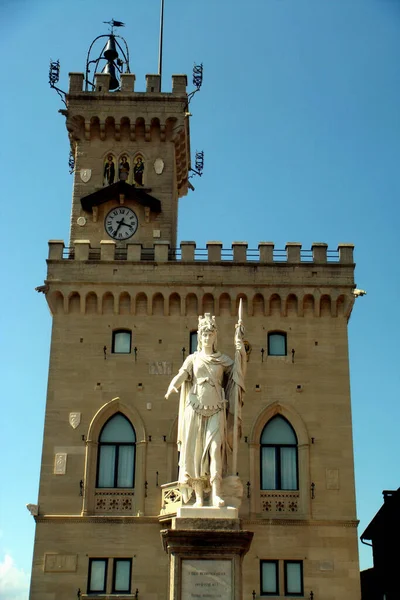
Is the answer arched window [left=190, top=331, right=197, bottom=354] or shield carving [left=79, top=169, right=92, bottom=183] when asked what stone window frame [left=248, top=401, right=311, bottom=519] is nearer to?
arched window [left=190, top=331, right=197, bottom=354]

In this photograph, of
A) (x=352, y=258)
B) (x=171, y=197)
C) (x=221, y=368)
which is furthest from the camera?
(x=171, y=197)

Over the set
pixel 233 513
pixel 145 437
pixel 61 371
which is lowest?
pixel 233 513

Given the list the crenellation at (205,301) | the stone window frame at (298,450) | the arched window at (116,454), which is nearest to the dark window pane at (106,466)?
the arched window at (116,454)

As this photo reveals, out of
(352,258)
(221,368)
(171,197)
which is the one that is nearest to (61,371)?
(171,197)

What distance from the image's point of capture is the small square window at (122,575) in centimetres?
3291

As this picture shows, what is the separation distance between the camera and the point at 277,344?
36.3 metres

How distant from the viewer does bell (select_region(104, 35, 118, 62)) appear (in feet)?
147

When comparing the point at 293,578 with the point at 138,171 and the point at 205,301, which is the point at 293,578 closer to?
the point at 205,301

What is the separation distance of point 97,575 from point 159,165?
16954 millimetres

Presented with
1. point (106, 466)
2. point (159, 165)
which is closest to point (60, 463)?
point (106, 466)

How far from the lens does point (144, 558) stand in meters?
33.2

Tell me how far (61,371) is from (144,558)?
24.2ft

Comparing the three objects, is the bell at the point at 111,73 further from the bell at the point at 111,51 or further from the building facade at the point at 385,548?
the building facade at the point at 385,548

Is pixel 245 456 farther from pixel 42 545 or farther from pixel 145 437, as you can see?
pixel 42 545
